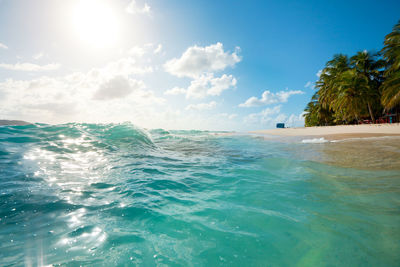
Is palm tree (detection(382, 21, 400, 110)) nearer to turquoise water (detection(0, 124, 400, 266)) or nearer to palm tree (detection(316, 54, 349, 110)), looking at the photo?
palm tree (detection(316, 54, 349, 110))

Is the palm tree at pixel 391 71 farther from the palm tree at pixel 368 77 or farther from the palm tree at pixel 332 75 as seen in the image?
the palm tree at pixel 332 75

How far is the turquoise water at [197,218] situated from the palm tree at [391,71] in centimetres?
1928

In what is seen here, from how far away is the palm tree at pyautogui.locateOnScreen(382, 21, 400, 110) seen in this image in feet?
A: 50.5

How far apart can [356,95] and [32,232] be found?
2911 cm

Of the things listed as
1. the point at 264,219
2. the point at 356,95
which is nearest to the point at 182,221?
the point at 264,219

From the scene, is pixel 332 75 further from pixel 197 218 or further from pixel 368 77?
pixel 197 218

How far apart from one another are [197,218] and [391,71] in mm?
26788

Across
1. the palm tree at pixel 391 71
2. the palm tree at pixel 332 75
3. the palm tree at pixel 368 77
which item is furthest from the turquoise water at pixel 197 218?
the palm tree at pixel 332 75

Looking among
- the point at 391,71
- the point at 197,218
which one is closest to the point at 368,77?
the point at 391,71

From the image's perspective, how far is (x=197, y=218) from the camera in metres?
1.92

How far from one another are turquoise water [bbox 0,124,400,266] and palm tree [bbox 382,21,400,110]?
19281 millimetres

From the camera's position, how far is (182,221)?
186cm

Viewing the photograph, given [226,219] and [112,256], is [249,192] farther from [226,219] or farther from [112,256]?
[112,256]

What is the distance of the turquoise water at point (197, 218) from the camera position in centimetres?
133
